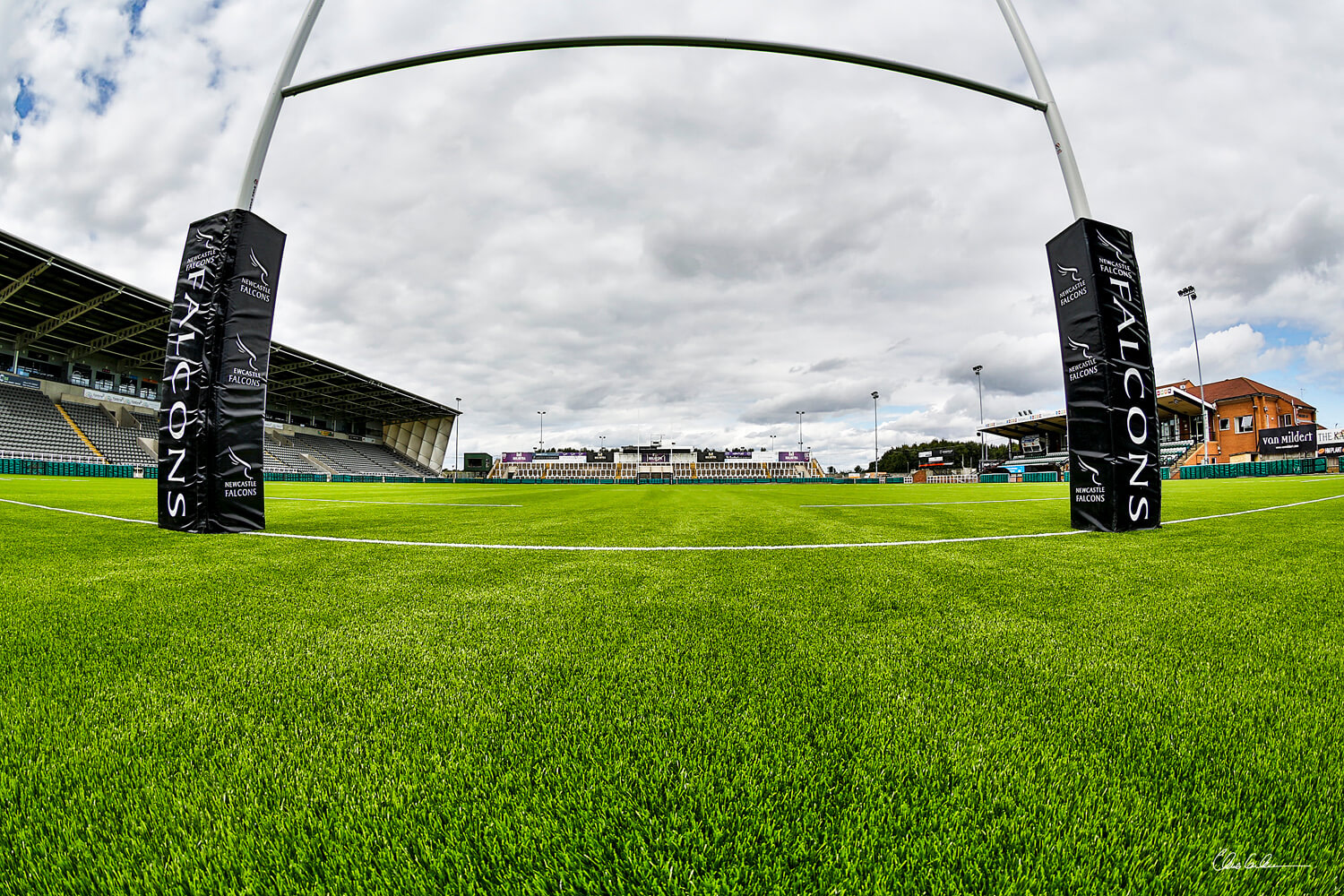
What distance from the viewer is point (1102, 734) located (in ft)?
3.33

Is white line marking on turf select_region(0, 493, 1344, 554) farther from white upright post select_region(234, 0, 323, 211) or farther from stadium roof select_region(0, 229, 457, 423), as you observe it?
stadium roof select_region(0, 229, 457, 423)

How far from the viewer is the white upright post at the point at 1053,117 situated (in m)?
4.57

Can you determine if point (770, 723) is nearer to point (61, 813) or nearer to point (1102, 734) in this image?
point (1102, 734)

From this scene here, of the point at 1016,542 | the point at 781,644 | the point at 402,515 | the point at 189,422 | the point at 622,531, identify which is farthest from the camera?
the point at 402,515

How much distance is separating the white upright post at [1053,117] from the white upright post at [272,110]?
277 inches

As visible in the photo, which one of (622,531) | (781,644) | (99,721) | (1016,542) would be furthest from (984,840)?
(622,531)

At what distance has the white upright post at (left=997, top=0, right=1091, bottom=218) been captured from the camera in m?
4.57

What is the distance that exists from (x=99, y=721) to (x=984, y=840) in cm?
176

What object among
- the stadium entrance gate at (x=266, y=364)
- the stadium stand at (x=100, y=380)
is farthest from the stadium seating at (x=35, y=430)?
the stadium entrance gate at (x=266, y=364)

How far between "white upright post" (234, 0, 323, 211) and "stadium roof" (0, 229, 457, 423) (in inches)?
542

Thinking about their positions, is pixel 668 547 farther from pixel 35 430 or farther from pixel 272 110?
pixel 35 430
